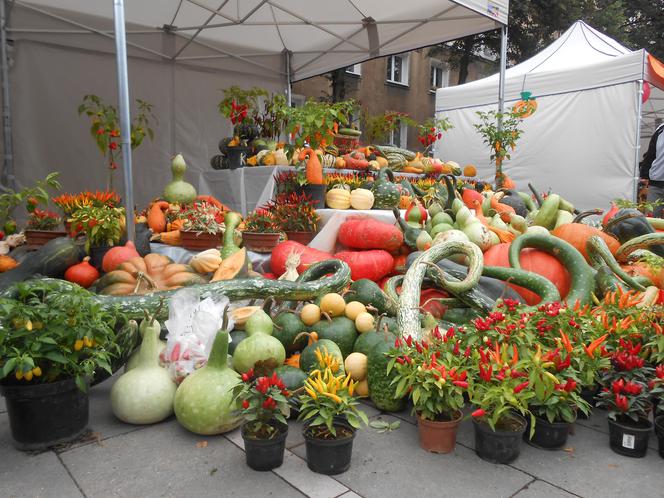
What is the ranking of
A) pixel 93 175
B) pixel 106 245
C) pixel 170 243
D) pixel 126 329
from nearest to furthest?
1. pixel 126 329
2. pixel 106 245
3. pixel 170 243
4. pixel 93 175

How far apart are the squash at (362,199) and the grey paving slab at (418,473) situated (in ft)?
10.2

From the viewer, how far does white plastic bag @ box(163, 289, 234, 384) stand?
262 centimetres

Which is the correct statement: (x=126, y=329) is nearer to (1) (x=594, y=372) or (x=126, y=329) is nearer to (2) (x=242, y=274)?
(2) (x=242, y=274)

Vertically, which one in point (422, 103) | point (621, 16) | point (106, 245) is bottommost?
point (106, 245)

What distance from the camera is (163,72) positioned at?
A: 8.58 m

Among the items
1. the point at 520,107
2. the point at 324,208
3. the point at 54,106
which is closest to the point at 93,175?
the point at 54,106

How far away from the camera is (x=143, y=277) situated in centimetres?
337

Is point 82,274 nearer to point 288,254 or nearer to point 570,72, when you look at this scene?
point 288,254

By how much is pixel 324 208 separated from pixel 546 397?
133 inches

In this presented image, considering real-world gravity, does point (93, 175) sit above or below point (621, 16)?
below

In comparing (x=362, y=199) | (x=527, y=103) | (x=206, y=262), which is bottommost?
(x=206, y=262)

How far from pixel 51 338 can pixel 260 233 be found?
8.31 feet

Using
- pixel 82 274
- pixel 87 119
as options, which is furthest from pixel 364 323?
pixel 87 119

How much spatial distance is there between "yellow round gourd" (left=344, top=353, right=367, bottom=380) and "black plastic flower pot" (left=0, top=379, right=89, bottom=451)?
135 cm
